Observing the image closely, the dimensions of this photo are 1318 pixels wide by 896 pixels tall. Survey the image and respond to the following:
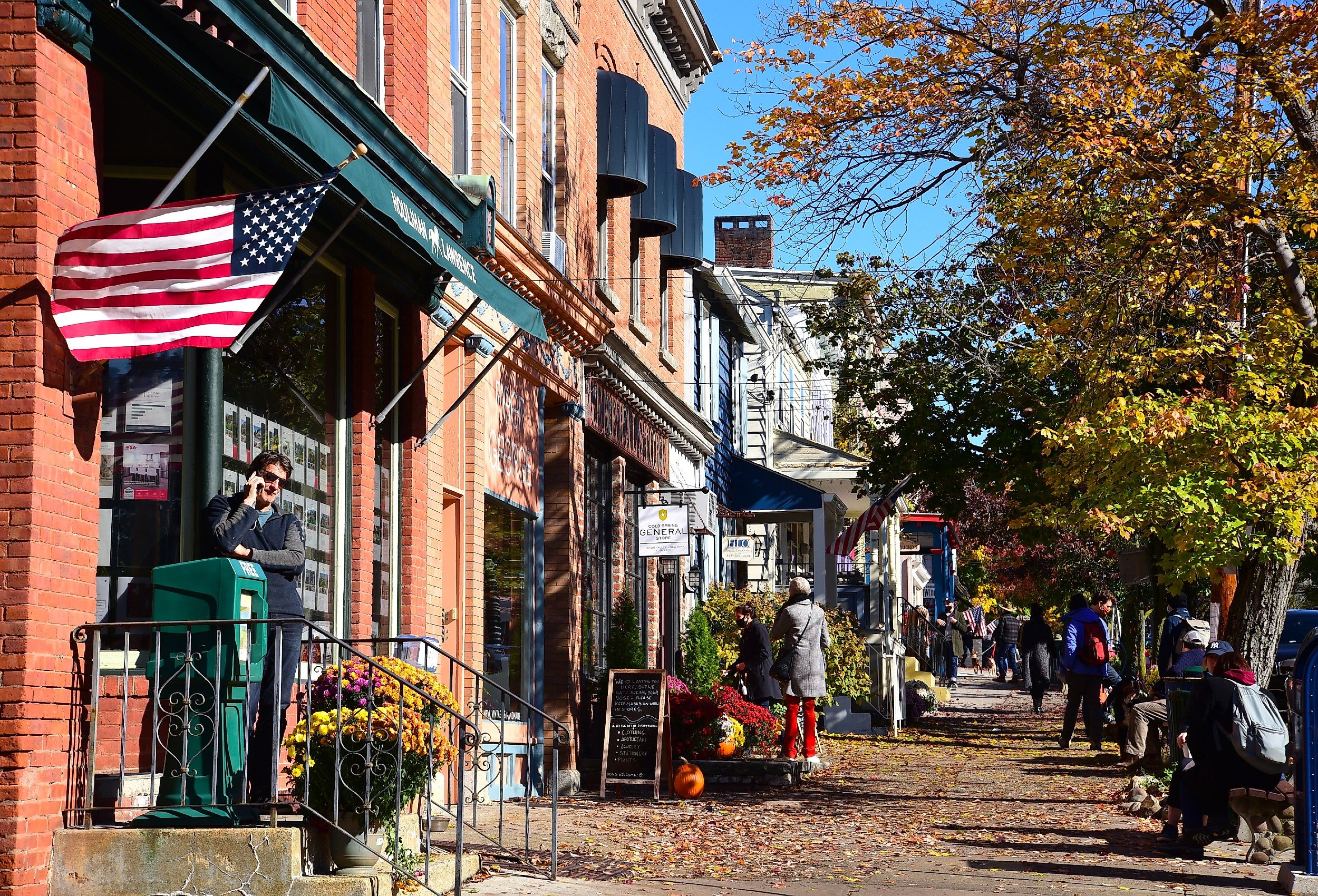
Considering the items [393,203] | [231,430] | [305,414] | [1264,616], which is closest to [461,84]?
[305,414]

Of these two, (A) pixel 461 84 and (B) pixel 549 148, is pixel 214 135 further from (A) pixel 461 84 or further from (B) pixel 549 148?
(B) pixel 549 148

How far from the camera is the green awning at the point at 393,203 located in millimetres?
7555

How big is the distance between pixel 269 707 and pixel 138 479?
1412mm

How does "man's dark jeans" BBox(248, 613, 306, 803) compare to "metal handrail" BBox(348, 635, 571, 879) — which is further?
"metal handrail" BBox(348, 635, 571, 879)

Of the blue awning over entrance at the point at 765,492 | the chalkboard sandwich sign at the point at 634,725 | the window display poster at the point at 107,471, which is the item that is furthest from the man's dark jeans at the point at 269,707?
the blue awning over entrance at the point at 765,492

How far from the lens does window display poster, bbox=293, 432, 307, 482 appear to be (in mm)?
10117

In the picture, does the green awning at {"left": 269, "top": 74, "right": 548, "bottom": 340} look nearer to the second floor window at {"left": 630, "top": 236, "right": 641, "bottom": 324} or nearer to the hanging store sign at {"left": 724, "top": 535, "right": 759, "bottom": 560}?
the second floor window at {"left": 630, "top": 236, "right": 641, "bottom": 324}

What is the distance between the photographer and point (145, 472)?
8.16 metres

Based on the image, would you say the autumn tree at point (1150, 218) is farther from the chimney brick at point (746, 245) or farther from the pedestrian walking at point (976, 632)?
the pedestrian walking at point (976, 632)

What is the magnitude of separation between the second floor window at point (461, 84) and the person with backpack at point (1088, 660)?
33.6 feet

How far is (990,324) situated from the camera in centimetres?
2144

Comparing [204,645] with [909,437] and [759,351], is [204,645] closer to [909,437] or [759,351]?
[909,437]

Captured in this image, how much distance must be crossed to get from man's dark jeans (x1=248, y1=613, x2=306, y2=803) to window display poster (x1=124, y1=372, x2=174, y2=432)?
121 centimetres

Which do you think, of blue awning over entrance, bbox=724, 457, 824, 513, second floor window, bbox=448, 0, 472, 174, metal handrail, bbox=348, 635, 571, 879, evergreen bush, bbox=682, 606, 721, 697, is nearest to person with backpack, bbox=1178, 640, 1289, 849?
metal handrail, bbox=348, 635, 571, 879
